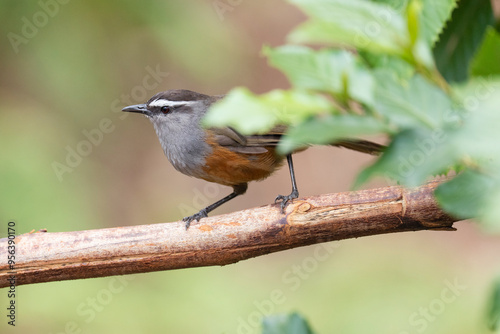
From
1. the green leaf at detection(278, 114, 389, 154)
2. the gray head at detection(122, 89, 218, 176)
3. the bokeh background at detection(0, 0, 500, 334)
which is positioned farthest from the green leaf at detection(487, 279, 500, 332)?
the bokeh background at detection(0, 0, 500, 334)

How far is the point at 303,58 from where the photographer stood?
0.66 m

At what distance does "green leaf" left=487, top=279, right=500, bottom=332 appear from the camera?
1.79 ft

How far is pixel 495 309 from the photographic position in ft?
1.80

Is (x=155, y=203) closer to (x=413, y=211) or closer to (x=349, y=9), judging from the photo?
(x=413, y=211)

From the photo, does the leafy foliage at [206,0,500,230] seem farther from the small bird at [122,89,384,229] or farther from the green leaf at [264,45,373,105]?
the small bird at [122,89,384,229]

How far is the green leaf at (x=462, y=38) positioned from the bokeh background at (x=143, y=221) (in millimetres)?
3979

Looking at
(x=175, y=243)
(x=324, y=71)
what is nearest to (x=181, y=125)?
(x=175, y=243)

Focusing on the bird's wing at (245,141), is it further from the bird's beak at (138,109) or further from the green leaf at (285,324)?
the green leaf at (285,324)

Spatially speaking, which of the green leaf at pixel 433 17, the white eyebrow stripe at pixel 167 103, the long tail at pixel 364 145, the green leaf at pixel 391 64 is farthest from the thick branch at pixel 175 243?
the green leaf at pixel 433 17

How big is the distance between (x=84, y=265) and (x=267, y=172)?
4.88ft

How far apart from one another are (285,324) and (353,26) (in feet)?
1.40

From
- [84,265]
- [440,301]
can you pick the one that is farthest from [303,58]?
[440,301]

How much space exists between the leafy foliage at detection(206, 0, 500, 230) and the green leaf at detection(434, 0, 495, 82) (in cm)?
79

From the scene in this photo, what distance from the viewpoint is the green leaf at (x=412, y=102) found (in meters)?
0.61
